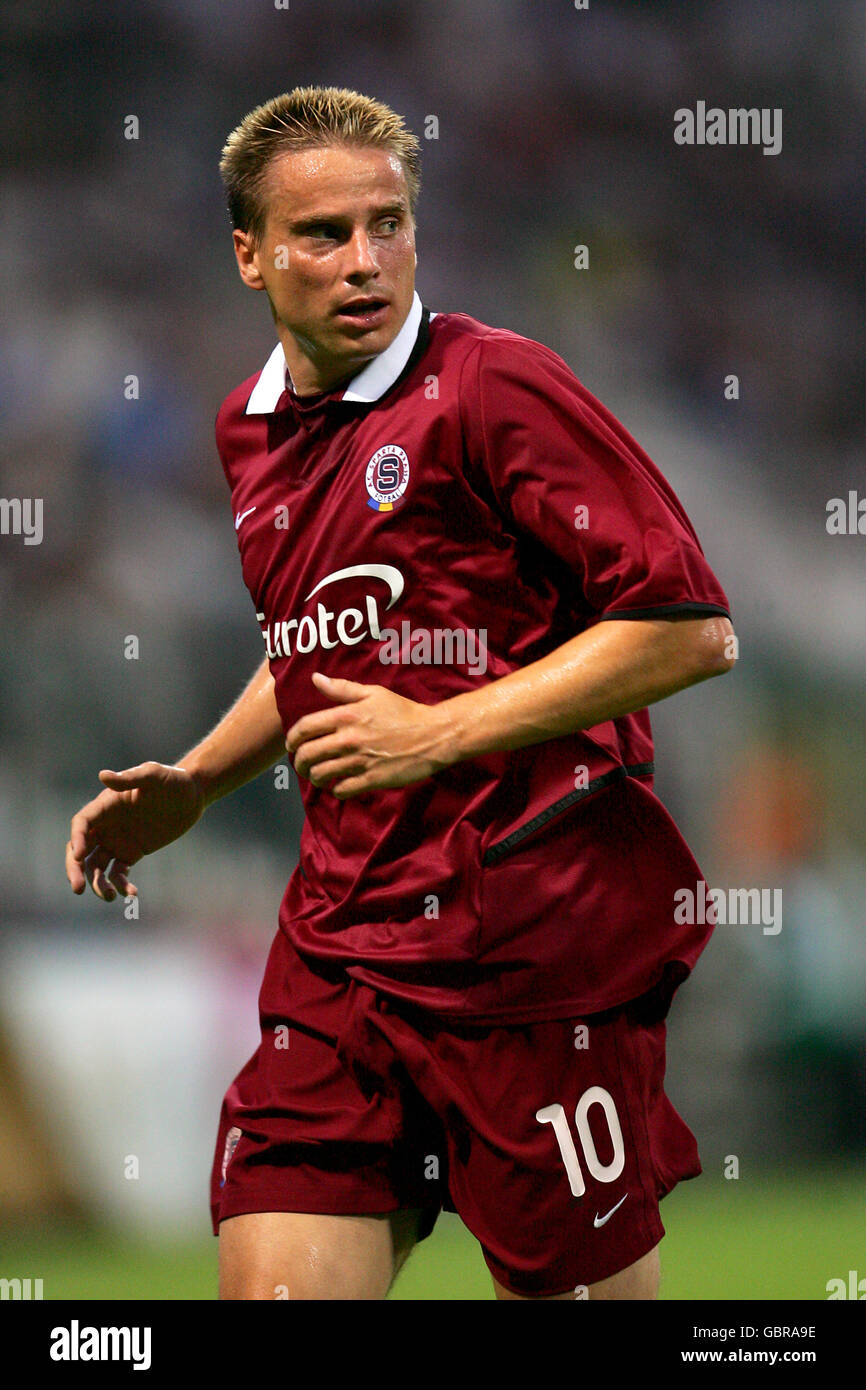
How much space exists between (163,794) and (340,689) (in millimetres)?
456

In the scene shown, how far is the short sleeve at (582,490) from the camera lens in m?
1.95

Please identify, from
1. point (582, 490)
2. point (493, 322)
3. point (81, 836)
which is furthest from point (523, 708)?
point (493, 322)

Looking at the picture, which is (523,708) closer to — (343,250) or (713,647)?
(713,647)

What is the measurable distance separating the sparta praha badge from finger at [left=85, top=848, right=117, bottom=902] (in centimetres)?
71

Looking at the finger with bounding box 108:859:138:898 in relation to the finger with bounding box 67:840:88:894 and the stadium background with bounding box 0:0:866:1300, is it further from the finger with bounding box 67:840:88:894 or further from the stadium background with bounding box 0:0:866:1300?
the stadium background with bounding box 0:0:866:1300

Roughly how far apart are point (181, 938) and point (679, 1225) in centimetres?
165

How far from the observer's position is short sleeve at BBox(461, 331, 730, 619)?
1948 millimetres

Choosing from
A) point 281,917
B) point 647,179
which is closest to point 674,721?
point 647,179

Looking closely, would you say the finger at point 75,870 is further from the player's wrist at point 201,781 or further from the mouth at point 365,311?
the mouth at point 365,311

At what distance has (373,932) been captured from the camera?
2.09 meters

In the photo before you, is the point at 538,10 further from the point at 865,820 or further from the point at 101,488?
the point at 865,820

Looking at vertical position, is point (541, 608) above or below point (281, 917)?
A: above

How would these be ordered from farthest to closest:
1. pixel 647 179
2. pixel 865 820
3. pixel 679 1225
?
pixel 647 179
pixel 865 820
pixel 679 1225

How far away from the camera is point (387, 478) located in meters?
2.08
